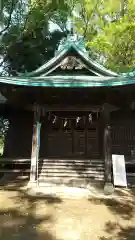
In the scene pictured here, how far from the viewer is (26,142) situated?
45.3ft

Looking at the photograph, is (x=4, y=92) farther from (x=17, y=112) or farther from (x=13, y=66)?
(x=13, y=66)

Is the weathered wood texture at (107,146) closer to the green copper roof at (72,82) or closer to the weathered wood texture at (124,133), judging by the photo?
the green copper roof at (72,82)

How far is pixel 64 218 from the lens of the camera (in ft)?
22.3

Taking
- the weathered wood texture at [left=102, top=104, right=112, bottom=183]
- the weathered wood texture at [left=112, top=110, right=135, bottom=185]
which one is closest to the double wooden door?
the weathered wood texture at [left=112, top=110, right=135, bottom=185]

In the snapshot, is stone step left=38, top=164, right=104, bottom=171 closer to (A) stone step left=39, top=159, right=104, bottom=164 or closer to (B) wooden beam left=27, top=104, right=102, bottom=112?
(A) stone step left=39, top=159, right=104, bottom=164

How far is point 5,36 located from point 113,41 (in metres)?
A: 8.92

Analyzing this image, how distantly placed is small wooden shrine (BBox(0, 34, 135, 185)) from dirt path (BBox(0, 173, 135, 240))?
1.95 metres

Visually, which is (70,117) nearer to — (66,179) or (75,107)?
(75,107)

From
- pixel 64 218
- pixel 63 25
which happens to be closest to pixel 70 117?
pixel 64 218

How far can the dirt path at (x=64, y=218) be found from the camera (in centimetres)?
574

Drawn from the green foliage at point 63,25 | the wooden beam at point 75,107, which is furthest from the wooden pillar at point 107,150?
the green foliage at point 63,25

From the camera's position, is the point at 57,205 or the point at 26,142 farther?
the point at 26,142

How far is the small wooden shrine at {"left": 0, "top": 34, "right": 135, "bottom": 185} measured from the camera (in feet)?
33.9

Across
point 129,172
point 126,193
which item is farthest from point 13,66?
point 126,193
